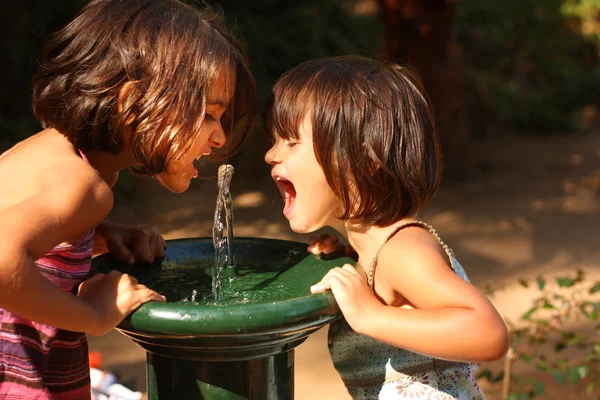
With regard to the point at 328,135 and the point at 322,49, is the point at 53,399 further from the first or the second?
the point at 322,49

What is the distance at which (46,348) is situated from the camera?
2037 millimetres

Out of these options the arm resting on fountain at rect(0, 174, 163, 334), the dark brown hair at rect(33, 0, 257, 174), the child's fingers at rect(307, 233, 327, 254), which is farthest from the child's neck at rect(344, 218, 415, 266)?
the arm resting on fountain at rect(0, 174, 163, 334)

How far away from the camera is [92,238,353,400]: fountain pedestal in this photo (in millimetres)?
→ 1800

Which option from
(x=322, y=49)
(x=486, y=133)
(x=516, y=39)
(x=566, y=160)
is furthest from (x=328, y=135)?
(x=516, y=39)

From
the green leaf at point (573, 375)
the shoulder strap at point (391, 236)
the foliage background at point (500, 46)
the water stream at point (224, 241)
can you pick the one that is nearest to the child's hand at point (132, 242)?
the water stream at point (224, 241)

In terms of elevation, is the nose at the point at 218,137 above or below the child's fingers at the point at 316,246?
above

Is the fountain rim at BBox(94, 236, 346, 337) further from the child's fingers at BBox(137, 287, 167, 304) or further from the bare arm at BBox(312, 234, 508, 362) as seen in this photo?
the bare arm at BBox(312, 234, 508, 362)

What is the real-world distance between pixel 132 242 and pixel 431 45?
5609 mm

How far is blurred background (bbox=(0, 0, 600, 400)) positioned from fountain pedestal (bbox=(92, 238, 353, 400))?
4.42ft

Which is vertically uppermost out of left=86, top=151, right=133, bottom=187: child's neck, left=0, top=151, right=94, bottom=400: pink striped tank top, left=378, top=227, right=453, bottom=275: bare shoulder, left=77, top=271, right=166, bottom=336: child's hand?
left=86, top=151, right=133, bottom=187: child's neck

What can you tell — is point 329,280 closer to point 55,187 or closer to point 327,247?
point 327,247

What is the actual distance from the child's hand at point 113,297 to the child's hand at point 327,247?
0.63 metres

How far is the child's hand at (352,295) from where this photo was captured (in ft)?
6.43

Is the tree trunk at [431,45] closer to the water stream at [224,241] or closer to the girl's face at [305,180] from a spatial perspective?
the water stream at [224,241]
